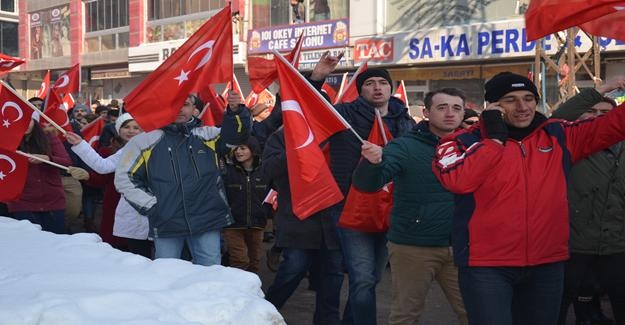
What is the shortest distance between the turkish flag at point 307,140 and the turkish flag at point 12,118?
116 inches

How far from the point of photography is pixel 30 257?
281 centimetres

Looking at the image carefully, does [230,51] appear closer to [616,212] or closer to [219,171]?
[219,171]

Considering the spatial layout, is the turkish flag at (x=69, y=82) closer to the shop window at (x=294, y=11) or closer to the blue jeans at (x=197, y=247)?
the blue jeans at (x=197, y=247)

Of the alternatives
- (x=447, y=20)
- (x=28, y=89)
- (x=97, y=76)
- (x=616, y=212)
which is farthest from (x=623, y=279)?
(x=28, y=89)

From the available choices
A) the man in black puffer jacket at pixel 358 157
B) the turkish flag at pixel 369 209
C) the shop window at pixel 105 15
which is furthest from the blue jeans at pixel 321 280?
the shop window at pixel 105 15

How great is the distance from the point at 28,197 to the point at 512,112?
490 cm

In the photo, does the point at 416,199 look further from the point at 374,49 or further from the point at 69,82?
the point at 374,49

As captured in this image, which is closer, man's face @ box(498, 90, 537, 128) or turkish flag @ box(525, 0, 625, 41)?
man's face @ box(498, 90, 537, 128)

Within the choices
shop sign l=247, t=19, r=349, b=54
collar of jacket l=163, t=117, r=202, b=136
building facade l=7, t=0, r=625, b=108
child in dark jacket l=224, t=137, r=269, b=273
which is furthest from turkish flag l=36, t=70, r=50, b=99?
shop sign l=247, t=19, r=349, b=54

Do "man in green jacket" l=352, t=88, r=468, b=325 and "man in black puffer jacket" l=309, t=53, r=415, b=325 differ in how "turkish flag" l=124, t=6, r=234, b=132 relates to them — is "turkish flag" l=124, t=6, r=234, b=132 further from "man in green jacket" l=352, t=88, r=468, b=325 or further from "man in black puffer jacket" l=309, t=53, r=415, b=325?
"man in green jacket" l=352, t=88, r=468, b=325

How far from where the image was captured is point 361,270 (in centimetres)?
473

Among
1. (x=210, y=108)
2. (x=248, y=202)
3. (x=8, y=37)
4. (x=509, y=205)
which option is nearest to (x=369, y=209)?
(x=509, y=205)

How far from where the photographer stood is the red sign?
66.9 feet

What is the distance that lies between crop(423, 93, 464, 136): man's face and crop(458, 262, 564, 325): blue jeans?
1.04m
